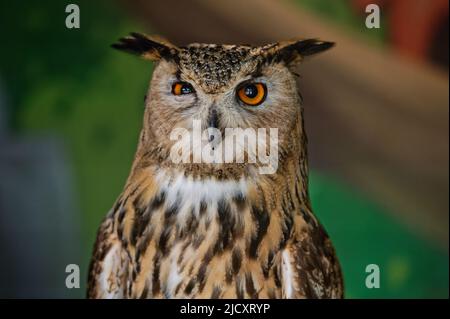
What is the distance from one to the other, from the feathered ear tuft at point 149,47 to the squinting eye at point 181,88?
7 centimetres

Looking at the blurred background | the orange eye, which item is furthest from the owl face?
the blurred background

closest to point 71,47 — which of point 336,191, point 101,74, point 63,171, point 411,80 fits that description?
point 101,74

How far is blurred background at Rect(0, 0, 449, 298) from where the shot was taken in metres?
1.68

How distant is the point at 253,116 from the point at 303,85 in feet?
0.99

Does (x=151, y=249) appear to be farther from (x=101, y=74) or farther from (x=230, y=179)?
(x=101, y=74)

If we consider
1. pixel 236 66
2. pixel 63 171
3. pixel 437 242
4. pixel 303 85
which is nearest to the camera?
pixel 236 66

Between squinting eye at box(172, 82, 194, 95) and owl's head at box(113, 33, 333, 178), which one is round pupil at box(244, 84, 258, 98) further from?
squinting eye at box(172, 82, 194, 95)

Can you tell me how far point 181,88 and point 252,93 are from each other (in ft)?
0.54

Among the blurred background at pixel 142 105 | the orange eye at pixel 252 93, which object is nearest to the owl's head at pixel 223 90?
the orange eye at pixel 252 93

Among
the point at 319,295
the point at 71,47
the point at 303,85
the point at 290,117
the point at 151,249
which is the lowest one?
the point at 319,295

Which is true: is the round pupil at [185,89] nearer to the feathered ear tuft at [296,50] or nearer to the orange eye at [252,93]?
the orange eye at [252,93]

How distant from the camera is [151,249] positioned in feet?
4.66

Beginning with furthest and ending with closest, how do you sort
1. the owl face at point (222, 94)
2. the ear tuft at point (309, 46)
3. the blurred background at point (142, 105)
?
the blurred background at point (142, 105)
the ear tuft at point (309, 46)
the owl face at point (222, 94)

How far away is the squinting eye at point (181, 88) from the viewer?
1.34 metres
